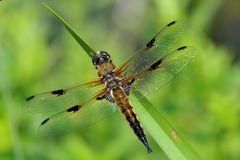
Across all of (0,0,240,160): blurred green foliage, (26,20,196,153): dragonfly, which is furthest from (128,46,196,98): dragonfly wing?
(0,0,240,160): blurred green foliage

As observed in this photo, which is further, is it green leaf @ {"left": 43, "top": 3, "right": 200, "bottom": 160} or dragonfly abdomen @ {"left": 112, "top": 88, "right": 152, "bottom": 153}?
dragonfly abdomen @ {"left": 112, "top": 88, "right": 152, "bottom": 153}

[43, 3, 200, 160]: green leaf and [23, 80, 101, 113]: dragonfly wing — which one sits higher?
[23, 80, 101, 113]: dragonfly wing

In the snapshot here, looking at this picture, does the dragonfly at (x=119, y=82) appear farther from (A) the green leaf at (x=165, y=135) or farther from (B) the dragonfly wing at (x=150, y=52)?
(A) the green leaf at (x=165, y=135)

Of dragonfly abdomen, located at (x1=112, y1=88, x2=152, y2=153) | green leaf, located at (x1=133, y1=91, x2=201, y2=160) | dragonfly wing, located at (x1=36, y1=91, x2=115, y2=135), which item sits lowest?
green leaf, located at (x1=133, y1=91, x2=201, y2=160)

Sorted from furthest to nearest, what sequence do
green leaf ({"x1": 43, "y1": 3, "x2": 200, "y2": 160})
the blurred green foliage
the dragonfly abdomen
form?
1. the blurred green foliage
2. the dragonfly abdomen
3. green leaf ({"x1": 43, "y1": 3, "x2": 200, "y2": 160})

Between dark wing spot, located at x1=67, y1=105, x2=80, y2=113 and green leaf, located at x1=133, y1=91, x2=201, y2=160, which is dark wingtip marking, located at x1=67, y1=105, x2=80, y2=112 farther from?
green leaf, located at x1=133, y1=91, x2=201, y2=160

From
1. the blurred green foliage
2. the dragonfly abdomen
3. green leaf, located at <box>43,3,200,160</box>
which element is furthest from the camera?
the blurred green foliage

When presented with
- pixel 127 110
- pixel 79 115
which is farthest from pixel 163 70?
pixel 79 115

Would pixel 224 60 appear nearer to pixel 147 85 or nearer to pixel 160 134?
pixel 147 85
